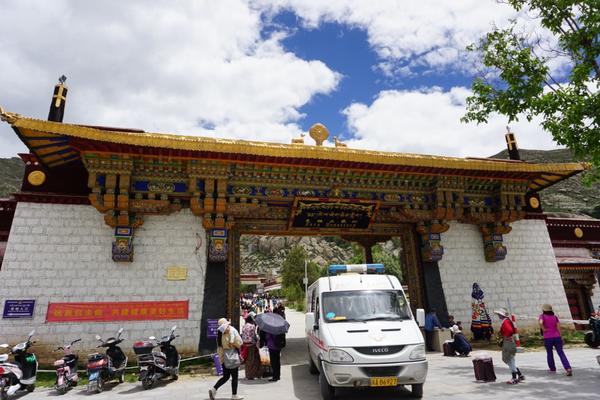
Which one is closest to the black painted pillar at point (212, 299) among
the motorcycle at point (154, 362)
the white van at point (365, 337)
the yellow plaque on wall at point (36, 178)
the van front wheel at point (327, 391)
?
the motorcycle at point (154, 362)

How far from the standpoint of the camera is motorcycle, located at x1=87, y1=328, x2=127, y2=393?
7.07 m

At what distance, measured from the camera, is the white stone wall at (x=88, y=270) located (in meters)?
8.80

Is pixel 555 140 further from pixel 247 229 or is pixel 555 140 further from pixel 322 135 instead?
pixel 247 229

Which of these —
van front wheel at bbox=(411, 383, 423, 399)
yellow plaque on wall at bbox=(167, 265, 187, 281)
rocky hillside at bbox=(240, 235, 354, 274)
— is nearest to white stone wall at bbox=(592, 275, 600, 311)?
van front wheel at bbox=(411, 383, 423, 399)

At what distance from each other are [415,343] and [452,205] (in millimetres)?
7771

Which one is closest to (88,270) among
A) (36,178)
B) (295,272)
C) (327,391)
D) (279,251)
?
(36,178)

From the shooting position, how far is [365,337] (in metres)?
→ 5.52

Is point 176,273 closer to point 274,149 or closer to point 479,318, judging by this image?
point 274,149

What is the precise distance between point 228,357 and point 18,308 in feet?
20.9

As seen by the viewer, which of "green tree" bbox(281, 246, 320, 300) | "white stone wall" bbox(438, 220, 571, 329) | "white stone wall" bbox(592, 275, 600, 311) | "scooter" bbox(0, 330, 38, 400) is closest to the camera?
"scooter" bbox(0, 330, 38, 400)

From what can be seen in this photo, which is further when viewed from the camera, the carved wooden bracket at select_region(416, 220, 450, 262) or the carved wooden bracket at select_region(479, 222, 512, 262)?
the carved wooden bracket at select_region(479, 222, 512, 262)

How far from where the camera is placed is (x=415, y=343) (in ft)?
17.9

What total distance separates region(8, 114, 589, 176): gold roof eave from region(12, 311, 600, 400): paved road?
5.82 m

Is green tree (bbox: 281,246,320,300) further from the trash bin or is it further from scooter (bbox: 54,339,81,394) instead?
the trash bin
